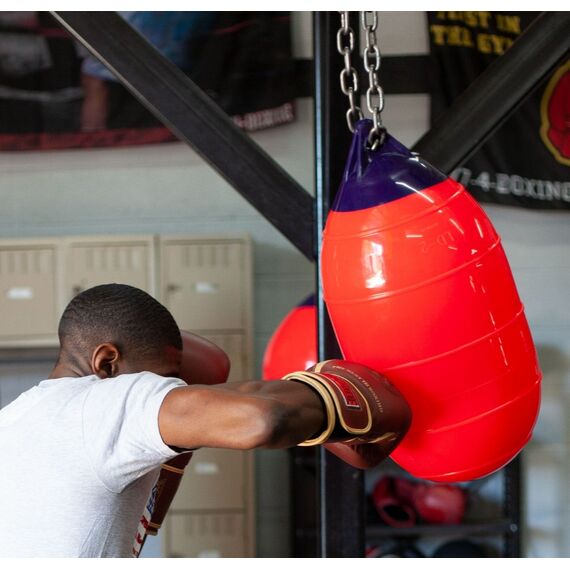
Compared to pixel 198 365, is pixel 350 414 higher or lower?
higher

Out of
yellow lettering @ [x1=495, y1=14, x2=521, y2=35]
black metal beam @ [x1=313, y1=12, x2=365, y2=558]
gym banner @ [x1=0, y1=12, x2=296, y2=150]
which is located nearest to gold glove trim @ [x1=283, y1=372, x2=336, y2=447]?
black metal beam @ [x1=313, y1=12, x2=365, y2=558]

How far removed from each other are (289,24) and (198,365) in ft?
9.86

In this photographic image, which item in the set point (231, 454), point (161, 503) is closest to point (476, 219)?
point (161, 503)

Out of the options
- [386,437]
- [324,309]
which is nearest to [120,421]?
[386,437]

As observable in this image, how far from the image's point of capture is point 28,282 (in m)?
3.97

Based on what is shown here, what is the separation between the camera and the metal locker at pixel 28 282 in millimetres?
3967

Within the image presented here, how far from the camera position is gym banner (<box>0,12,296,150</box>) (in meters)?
4.17

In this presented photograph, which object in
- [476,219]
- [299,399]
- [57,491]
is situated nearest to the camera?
[299,399]

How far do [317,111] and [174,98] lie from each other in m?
0.31

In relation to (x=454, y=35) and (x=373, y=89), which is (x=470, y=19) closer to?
(x=454, y=35)

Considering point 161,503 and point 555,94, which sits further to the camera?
point 555,94

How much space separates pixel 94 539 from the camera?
1.19 meters

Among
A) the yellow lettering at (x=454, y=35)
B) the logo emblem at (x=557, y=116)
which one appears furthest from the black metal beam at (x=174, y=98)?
the logo emblem at (x=557, y=116)

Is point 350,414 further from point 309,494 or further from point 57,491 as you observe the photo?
point 309,494
